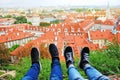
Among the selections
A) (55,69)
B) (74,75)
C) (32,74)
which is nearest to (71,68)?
(55,69)

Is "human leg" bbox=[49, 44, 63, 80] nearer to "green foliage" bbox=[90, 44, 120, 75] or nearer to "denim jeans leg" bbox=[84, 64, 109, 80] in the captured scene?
"denim jeans leg" bbox=[84, 64, 109, 80]

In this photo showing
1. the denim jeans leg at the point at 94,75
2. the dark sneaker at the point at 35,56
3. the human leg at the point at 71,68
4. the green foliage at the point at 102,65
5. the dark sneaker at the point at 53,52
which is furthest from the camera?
the green foliage at the point at 102,65

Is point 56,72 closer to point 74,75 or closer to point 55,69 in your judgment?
point 55,69

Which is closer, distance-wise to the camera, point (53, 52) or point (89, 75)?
point (89, 75)

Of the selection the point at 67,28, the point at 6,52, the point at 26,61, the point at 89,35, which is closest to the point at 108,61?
the point at 26,61

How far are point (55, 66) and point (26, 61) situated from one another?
1.30m

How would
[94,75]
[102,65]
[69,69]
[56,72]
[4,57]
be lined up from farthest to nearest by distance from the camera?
[4,57] → [102,65] → [69,69] → [56,72] → [94,75]

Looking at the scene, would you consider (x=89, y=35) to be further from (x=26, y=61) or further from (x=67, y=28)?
(x=26, y=61)

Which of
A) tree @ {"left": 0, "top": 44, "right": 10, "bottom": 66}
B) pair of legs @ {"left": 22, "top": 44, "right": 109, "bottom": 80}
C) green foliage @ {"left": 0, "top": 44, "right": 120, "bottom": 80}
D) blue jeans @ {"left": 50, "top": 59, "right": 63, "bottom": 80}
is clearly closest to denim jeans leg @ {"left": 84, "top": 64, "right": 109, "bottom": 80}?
pair of legs @ {"left": 22, "top": 44, "right": 109, "bottom": 80}

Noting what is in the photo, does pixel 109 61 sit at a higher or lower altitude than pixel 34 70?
lower

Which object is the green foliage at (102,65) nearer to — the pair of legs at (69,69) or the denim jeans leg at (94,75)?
the pair of legs at (69,69)

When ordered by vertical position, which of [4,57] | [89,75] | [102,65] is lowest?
[4,57]

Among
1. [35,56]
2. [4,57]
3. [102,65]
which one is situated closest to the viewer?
[35,56]

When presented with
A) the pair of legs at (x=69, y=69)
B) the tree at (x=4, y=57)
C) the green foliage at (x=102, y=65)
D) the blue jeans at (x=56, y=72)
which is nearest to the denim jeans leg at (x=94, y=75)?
the pair of legs at (x=69, y=69)
